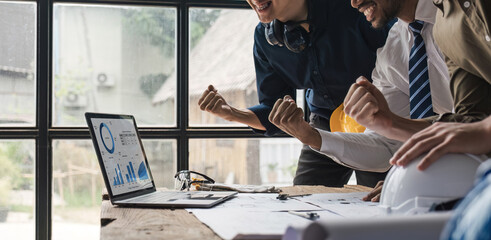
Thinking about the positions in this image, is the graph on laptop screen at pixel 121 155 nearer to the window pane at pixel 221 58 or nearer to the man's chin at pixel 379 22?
the man's chin at pixel 379 22

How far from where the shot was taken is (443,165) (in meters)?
0.93

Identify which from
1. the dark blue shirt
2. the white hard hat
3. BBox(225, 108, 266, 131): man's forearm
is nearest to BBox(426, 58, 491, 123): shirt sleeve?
the white hard hat

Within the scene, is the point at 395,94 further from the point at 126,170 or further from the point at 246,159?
the point at 246,159

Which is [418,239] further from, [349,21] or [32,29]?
[32,29]

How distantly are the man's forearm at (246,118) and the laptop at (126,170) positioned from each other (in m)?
0.68

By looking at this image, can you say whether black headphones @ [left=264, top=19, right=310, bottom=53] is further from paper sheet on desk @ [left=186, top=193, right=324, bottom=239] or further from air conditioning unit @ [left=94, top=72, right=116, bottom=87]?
air conditioning unit @ [left=94, top=72, right=116, bottom=87]

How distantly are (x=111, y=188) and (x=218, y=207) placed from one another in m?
0.31

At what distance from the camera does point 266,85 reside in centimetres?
285

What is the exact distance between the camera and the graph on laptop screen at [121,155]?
1644 mm

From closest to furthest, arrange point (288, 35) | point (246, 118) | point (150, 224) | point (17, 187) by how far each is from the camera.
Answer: point (150, 224), point (288, 35), point (246, 118), point (17, 187)

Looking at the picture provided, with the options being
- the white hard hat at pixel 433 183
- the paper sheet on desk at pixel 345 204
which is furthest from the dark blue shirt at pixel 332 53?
the white hard hat at pixel 433 183

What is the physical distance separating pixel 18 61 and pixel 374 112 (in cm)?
280

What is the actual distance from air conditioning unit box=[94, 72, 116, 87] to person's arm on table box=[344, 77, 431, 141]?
2.52 metres

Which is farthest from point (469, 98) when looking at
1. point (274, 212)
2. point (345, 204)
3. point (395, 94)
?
point (395, 94)
